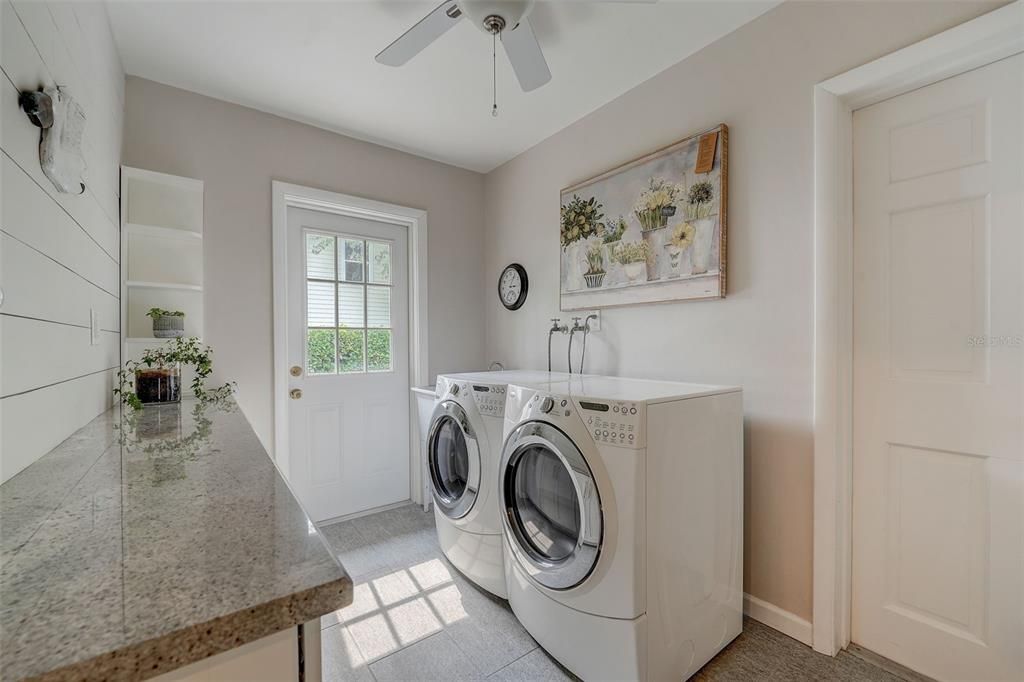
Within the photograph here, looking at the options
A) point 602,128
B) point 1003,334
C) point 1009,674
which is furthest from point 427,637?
point 602,128

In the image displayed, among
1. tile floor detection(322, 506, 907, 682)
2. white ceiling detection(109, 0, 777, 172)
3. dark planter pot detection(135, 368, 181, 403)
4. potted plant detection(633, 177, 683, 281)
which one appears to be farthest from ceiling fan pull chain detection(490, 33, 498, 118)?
tile floor detection(322, 506, 907, 682)

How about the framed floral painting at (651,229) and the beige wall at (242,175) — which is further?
the beige wall at (242,175)

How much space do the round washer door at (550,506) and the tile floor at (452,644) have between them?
1.04ft

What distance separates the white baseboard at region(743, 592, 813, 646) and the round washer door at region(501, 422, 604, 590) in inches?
34.5

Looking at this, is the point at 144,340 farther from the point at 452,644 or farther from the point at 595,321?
the point at 595,321

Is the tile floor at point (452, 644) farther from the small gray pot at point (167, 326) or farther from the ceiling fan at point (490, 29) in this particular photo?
the ceiling fan at point (490, 29)

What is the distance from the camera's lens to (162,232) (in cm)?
206

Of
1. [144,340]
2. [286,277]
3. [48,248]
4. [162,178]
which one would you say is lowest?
[144,340]

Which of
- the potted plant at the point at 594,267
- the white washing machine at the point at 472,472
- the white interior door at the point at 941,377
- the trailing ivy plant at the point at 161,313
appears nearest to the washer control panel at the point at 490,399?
the white washing machine at the point at 472,472

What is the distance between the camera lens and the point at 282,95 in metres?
2.26

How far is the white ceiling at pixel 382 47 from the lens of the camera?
1705mm

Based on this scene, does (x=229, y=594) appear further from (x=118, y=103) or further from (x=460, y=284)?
(x=460, y=284)

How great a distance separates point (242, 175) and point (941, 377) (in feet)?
10.4

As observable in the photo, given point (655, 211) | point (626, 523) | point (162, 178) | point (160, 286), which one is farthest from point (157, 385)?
point (655, 211)
